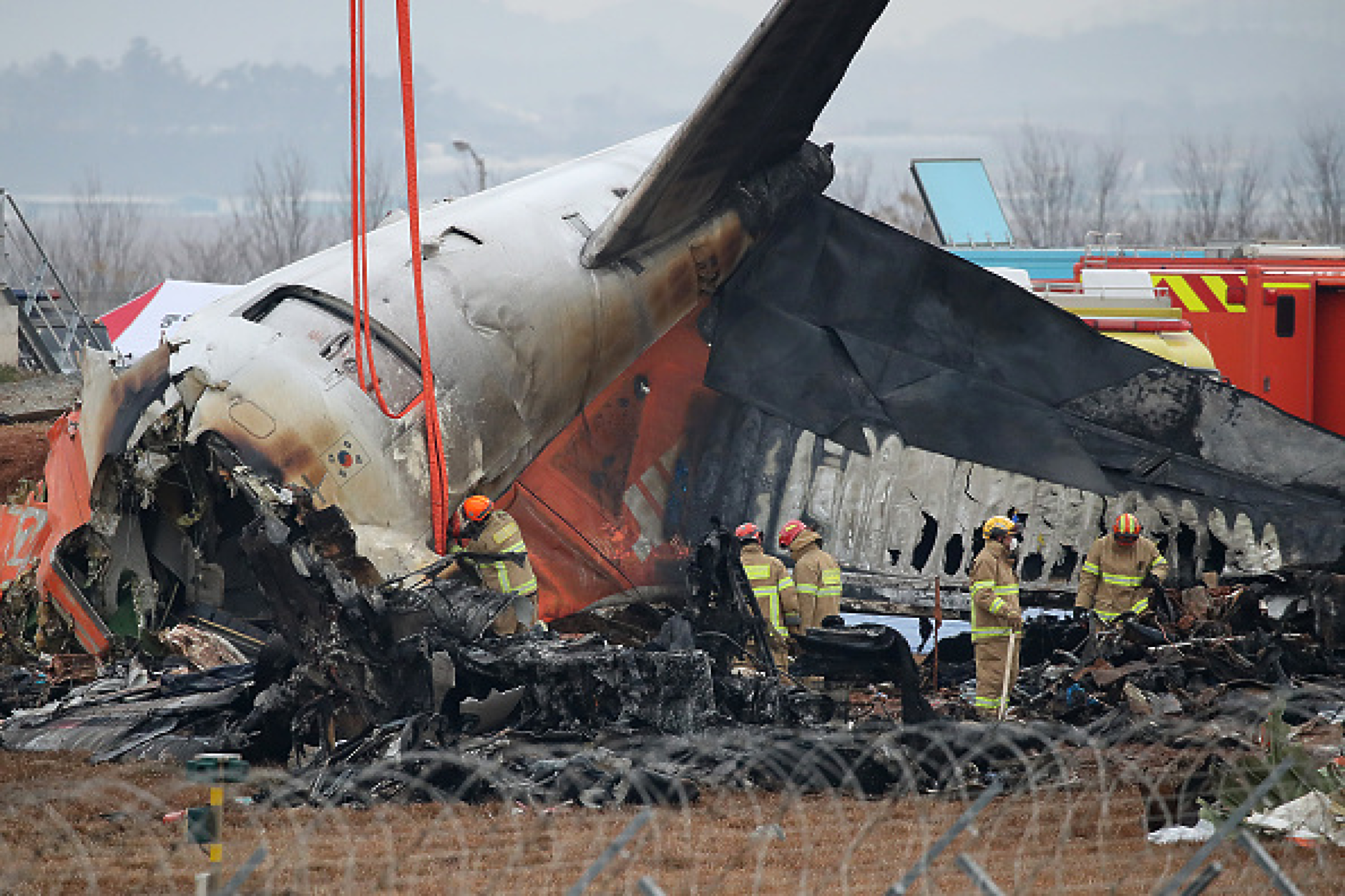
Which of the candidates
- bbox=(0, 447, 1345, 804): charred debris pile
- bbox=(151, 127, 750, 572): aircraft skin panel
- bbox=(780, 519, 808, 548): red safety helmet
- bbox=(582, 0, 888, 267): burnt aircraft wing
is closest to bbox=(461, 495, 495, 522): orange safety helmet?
bbox=(151, 127, 750, 572): aircraft skin panel

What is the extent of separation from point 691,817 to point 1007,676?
3880 millimetres

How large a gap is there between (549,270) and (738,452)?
2.68 metres

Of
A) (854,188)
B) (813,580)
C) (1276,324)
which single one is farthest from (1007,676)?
(854,188)

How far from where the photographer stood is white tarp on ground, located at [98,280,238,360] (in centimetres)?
3145

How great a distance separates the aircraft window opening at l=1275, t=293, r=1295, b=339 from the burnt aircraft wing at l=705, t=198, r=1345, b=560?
282 inches

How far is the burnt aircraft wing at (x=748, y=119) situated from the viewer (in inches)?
503

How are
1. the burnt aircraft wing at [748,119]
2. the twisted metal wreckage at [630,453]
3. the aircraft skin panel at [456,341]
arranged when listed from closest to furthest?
the twisted metal wreckage at [630,453]
the aircraft skin panel at [456,341]
the burnt aircraft wing at [748,119]

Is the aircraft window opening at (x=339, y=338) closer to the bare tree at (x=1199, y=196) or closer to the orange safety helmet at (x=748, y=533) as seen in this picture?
the orange safety helmet at (x=748, y=533)

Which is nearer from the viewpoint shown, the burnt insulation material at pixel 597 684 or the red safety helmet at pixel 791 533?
the burnt insulation material at pixel 597 684

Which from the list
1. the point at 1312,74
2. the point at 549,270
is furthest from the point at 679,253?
the point at 1312,74

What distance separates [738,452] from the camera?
14914 millimetres

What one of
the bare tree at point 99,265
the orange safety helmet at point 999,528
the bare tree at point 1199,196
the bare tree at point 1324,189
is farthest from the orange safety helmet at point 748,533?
the bare tree at point 99,265

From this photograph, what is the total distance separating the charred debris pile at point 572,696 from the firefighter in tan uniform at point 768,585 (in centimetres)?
63

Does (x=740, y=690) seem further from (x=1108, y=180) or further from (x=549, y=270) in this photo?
(x=1108, y=180)
